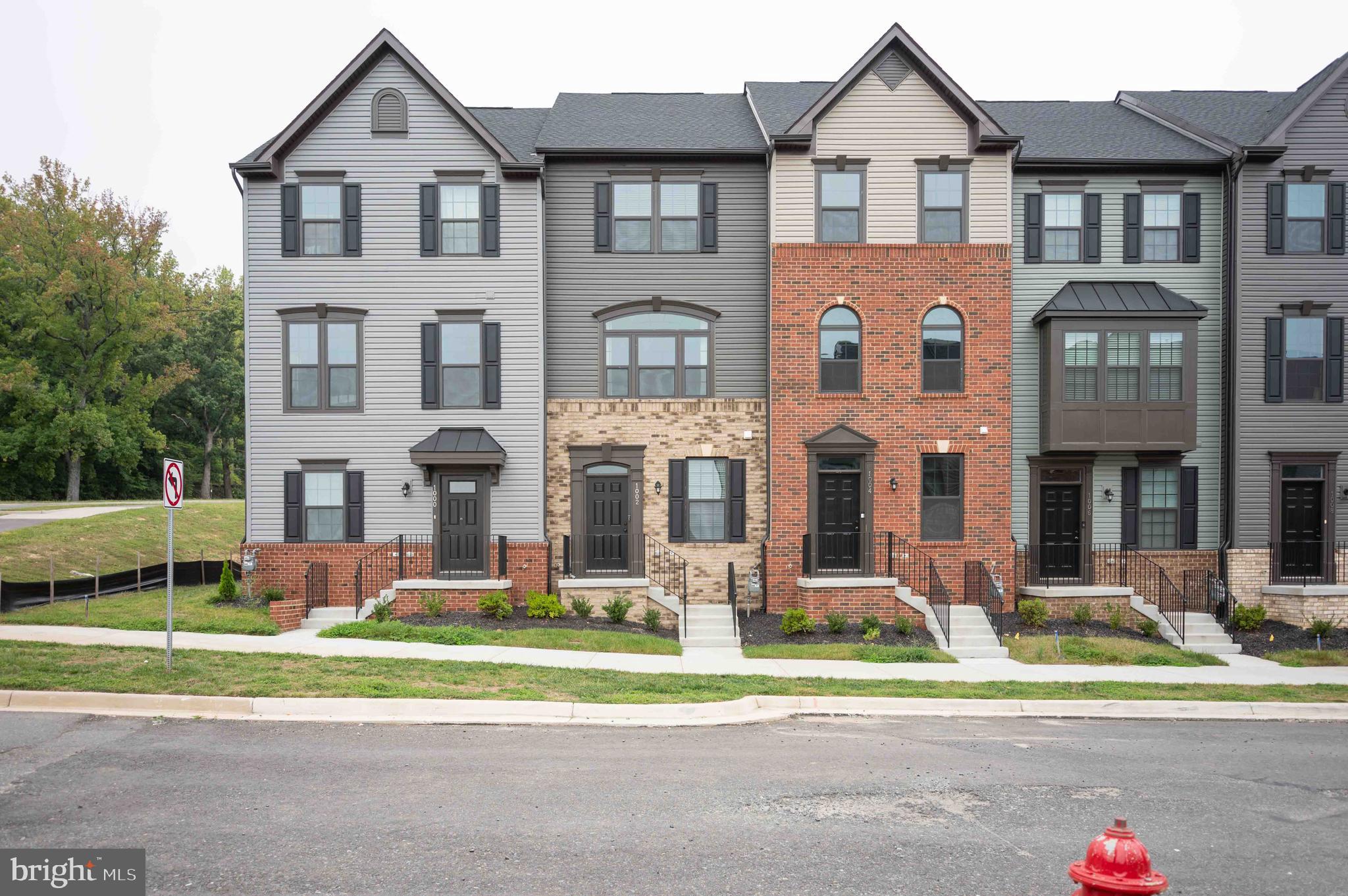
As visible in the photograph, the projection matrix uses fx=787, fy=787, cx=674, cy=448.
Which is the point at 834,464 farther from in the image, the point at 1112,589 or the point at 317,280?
the point at 317,280

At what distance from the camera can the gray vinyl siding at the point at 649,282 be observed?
59.9 ft

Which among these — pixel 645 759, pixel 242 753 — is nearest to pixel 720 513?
pixel 645 759

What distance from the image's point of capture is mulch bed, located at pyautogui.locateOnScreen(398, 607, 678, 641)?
616 inches

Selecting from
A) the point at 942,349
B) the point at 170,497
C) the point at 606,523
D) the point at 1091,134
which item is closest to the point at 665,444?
the point at 606,523

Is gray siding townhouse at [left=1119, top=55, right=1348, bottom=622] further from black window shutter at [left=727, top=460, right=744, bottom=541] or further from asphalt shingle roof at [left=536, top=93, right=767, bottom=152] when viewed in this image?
asphalt shingle roof at [left=536, top=93, right=767, bottom=152]

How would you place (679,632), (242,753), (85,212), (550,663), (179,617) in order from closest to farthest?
1. (242,753)
2. (550,663)
3. (179,617)
4. (679,632)
5. (85,212)

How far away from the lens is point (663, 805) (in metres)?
7.07

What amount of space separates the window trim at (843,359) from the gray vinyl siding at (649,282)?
1.28m

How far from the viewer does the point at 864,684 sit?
11.8 metres

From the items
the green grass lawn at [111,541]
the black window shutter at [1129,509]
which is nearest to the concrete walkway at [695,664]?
the black window shutter at [1129,509]

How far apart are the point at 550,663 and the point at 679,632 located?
404 cm

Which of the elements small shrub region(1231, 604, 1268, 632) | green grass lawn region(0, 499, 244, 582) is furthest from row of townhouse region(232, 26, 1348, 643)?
green grass lawn region(0, 499, 244, 582)

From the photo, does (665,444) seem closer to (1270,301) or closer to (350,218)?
(350,218)

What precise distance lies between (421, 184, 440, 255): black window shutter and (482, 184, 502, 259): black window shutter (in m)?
1.06
